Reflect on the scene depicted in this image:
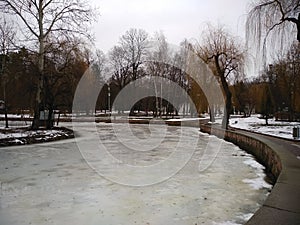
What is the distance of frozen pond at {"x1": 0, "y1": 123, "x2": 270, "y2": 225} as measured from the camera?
5.45 m

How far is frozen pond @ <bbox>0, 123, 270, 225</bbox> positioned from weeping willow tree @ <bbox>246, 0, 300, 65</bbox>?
182 inches

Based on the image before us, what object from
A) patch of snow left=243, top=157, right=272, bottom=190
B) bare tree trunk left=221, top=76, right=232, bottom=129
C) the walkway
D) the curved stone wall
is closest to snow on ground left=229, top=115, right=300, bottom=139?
bare tree trunk left=221, top=76, right=232, bottom=129

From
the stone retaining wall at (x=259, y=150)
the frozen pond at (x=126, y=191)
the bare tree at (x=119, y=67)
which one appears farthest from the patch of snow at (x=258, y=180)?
the bare tree at (x=119, y=67)

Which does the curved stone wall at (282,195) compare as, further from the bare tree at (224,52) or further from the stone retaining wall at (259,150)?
the bare tree at (224,52)

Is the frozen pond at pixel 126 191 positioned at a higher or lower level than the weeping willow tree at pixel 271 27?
lower

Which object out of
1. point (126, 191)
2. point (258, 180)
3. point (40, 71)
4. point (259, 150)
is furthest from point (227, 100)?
point (126, 191)

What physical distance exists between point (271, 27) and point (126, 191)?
9.15 m

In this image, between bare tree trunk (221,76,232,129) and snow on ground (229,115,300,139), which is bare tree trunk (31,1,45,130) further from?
snow on ground (229,115,300,139)

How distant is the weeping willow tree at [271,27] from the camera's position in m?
12.3

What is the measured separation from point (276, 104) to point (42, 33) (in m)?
28.9

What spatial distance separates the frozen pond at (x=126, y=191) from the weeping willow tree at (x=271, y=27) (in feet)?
15.1

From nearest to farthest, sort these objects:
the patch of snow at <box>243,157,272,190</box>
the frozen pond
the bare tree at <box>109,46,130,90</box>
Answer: the frozen pond, the patch of snow at <box>243,157,272,190</box>, the bare tree at <box>109,46,130,90</box>

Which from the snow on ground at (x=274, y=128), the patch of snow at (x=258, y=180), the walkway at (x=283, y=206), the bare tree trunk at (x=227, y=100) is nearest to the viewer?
the walkway at (x=283, y=206)

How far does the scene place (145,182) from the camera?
8.06 m
